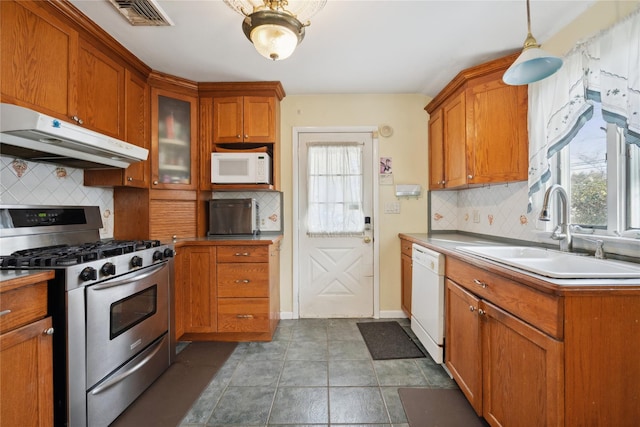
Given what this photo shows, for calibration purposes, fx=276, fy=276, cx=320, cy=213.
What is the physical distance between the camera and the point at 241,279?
2.43 m

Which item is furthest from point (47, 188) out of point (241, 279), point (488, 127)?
point (488, 127)

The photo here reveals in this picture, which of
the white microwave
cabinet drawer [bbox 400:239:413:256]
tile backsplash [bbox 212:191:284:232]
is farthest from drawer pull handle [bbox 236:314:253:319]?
cabinet drawer [bbox 400:239:413:256]

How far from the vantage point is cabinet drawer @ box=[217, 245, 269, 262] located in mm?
2426

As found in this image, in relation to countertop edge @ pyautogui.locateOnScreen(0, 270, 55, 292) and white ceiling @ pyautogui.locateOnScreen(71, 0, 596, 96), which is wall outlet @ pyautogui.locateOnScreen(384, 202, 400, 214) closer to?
white ceiling @ pyautogui.locateOnScreen(71, 0, 596, 96)

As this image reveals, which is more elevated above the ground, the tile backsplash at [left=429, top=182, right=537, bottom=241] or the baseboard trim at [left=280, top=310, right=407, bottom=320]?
the tile backsplash at [left=429, top=182, right=537, bottom=241]

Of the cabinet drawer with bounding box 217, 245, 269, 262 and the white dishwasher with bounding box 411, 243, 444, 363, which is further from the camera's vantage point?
the cabinet drawer with bounding box 217, 245, 269, 262

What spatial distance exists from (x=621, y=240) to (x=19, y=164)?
3.46m

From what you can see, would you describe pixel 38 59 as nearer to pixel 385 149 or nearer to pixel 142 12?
pixel 142 12

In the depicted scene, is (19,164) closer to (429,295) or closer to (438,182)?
(429,295)

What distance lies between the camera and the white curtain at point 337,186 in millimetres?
3010

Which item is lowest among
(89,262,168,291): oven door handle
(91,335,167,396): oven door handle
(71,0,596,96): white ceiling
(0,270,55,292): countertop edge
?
(91,335,167,396): oven door handle

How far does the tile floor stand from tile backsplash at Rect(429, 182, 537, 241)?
4.06 ft

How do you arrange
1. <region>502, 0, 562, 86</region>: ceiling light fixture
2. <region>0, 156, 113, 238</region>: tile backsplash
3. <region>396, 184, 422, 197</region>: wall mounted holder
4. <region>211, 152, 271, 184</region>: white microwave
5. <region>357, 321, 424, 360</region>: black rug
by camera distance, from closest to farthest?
<region>502, 0, 562, 86</region>: ceiling light fixture < <region>0, 156, 113, 238</region>: tile backsplash < <region>357, 321, 424, 360</region>: black rug < <region>211, 152, 271, 184</region>: white microwave < <region>396, 184, 422, 197</region>: wall mounted holder

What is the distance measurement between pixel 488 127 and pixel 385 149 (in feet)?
3.45
